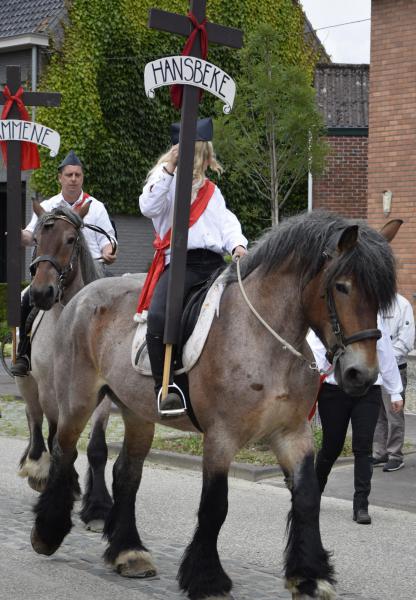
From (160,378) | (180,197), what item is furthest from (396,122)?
(160,378)

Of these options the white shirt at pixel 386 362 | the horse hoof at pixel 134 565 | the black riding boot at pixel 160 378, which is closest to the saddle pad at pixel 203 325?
the black riding boot at pixel 160 378

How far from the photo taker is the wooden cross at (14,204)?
28.7ft

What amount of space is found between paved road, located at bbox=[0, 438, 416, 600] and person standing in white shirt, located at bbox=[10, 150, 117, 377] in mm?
1185

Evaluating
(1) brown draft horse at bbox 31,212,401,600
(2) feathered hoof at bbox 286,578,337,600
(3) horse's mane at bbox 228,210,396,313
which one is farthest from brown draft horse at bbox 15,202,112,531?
(2) feathered hoof at bbox 286,578,337,600

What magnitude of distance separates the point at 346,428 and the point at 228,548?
1.39 m

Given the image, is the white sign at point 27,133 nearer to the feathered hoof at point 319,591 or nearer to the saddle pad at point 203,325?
the saddle pad at point 203,325

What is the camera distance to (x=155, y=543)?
22.4 feet

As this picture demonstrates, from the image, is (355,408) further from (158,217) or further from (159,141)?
(159,141)

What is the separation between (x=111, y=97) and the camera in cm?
2648

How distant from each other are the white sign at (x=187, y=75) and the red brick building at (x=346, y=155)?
67.6 feet

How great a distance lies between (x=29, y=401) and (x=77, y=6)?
19.3 metres

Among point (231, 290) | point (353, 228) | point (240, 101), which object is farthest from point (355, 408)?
point (240, 101)

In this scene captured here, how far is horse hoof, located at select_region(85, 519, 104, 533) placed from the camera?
23.4 feet

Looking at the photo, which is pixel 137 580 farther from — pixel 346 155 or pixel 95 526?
pixel 346 155
